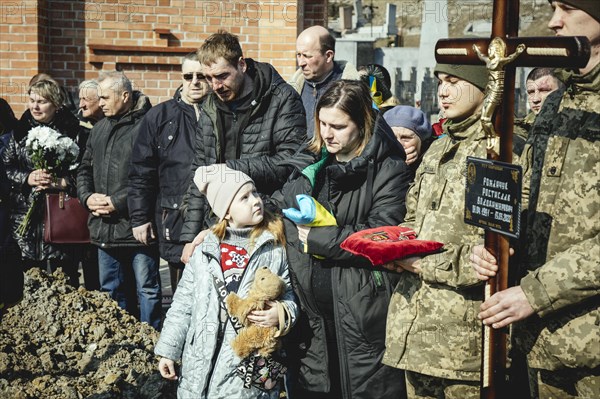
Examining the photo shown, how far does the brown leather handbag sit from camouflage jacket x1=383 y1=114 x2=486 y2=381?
3.93 meters

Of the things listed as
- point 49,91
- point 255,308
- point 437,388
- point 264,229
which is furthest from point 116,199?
point 437,388

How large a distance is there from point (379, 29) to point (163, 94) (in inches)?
1144

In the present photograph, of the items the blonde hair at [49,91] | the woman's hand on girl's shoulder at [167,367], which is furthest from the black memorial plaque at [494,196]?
the blonde hair at [49,91]

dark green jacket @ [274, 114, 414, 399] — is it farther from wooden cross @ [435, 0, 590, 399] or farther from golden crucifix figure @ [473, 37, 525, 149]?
golden crucifix figure @ [473, 37, 525, 149]

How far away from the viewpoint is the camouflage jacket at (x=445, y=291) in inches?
142

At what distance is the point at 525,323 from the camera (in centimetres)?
341

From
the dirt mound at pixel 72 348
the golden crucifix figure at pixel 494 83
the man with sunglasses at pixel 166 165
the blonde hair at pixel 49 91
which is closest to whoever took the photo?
the golden crucifix figure at pixel 494 83

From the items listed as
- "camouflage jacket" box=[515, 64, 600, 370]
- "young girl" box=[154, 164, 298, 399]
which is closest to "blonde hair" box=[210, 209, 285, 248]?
"young girl" box=[154, 164, 298, 399]

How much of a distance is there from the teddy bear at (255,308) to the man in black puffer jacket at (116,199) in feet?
8.70

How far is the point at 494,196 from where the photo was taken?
3160mm

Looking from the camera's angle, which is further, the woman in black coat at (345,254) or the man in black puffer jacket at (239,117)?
the man in black puffer jacket at (239,117)

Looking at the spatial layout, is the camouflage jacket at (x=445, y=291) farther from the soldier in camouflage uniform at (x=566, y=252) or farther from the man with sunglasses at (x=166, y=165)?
the man with sunglasses at (x=166, y=165)

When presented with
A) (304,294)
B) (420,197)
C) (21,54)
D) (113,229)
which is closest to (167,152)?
(113,229)

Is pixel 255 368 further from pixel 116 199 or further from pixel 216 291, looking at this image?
Answer: pixel 116 199
